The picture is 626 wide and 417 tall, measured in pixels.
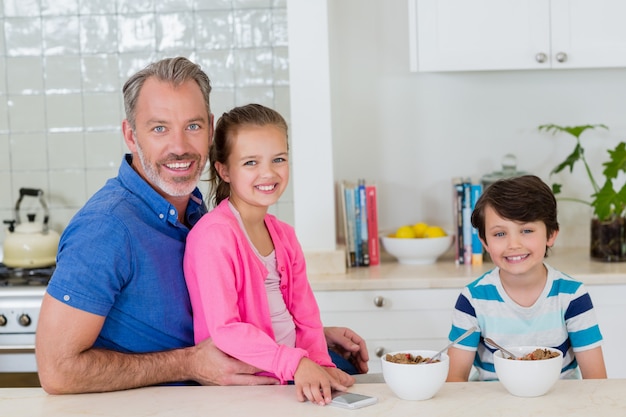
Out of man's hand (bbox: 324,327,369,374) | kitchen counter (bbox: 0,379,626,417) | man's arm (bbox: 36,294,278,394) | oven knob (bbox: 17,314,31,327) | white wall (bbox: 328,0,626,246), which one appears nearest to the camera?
kitchen counter (bbox: 0,379,626,417)

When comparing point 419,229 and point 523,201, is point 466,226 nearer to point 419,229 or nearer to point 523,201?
point 419,229

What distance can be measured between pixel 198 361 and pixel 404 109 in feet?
7.06

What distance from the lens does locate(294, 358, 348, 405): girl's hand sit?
5.11 feet

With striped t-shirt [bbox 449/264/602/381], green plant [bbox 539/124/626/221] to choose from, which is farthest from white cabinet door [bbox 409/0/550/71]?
striped t-shirt [bbox 449/264/602/381]

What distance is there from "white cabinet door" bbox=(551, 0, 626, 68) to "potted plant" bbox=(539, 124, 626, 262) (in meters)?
0.27

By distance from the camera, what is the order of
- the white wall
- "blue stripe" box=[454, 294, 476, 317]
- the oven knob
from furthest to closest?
1. the white wall
2. the oven knob
3. "blue stripe" box=[454, 294, 476, 317]

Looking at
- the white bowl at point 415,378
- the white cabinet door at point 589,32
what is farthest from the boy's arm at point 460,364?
the white cabinet door at point 589,32

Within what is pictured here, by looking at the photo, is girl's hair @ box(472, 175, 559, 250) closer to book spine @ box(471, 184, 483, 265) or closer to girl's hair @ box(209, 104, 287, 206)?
girl's hair @ box(209, 104, 287, 206)

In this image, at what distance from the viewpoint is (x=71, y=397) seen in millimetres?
1675

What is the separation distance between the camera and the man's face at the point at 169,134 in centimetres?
203

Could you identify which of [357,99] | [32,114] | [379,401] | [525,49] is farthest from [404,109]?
[379,401]

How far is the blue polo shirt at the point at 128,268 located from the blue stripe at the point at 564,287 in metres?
0.84

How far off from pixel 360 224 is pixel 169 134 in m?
1.52

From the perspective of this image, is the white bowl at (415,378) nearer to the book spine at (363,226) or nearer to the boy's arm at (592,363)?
the boy's arm at (592,363)
